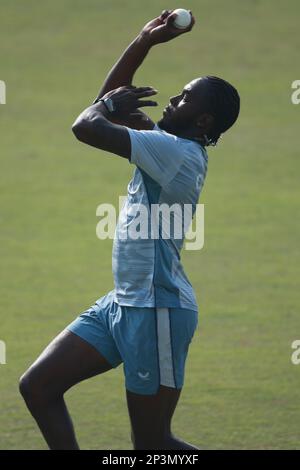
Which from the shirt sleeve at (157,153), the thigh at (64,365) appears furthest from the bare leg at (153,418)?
the shirt sleeve at (157,153)

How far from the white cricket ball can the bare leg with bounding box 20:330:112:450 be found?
1611mm

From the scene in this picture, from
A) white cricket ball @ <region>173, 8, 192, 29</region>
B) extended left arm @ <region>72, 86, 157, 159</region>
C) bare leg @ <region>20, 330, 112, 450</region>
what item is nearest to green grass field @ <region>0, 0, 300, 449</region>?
bare leg @ <region>20, 330, 112, 450</region>

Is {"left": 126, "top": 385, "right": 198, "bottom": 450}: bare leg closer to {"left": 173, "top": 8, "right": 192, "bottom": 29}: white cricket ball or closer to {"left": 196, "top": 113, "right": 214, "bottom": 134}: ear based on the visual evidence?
{"left": 196, "top": 113, "right": 214, "bottom": 134}: ear

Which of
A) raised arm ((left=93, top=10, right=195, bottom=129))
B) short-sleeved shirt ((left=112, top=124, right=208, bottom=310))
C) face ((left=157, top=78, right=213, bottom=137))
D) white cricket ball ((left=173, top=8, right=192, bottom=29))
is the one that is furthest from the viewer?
raised arm ((left=93, top=10, right=195, bottom=129))

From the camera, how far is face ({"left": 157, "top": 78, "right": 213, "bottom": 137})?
554 cm

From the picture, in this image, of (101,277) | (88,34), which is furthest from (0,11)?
(101,277)

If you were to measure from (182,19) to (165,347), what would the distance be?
160cm

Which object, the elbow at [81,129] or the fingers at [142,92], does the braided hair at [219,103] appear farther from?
the elbow at [81,129]

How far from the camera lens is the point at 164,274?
5.51 metres

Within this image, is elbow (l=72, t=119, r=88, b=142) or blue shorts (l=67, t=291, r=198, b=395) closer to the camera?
elbow (l=72, t=119, r=88, b=142)

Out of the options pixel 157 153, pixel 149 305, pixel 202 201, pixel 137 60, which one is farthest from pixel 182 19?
pixel 202 201

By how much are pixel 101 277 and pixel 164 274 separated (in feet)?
17.9
